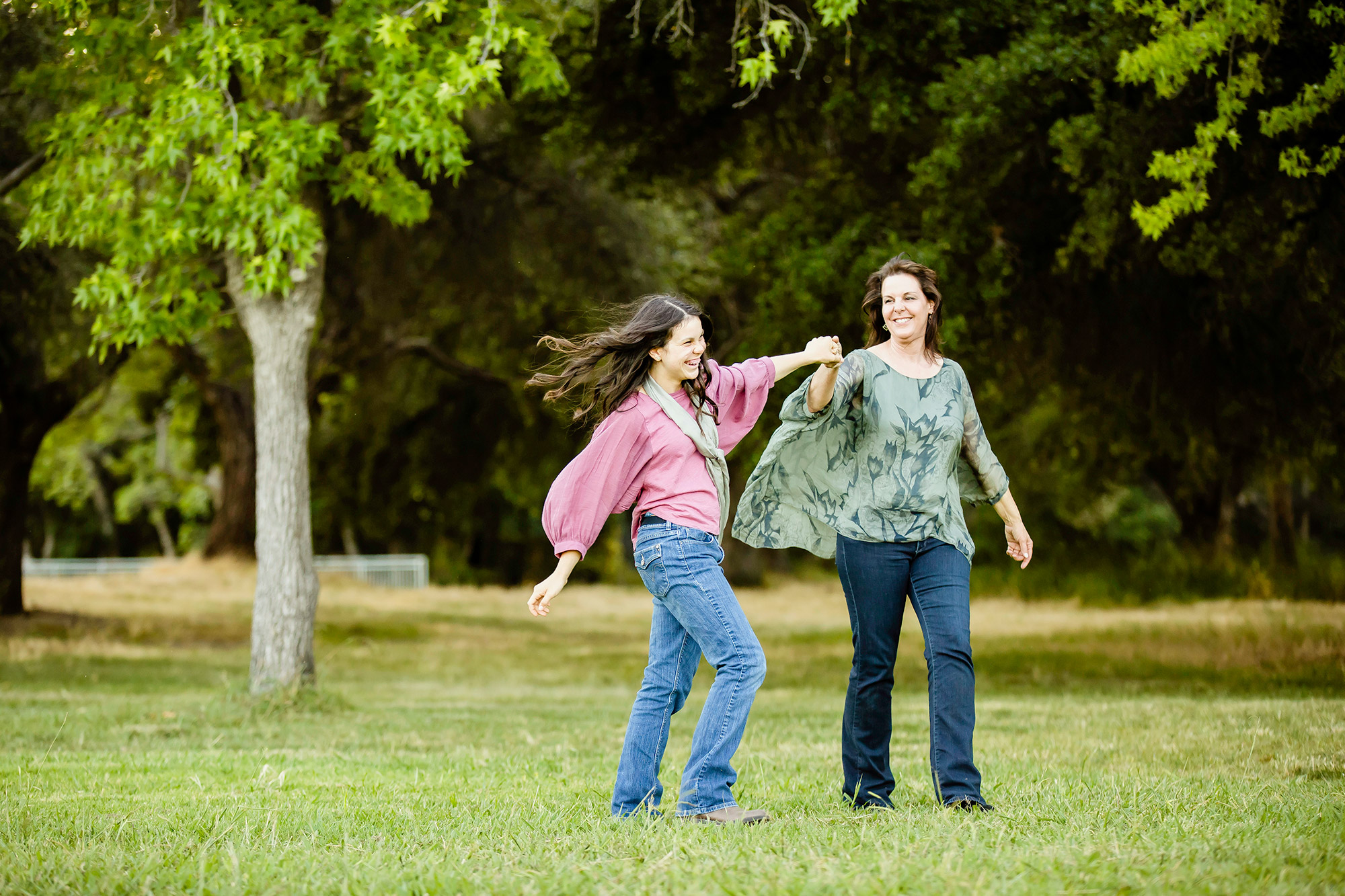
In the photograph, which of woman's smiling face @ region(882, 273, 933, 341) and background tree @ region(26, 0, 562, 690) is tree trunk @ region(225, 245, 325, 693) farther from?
woman's smiling face @ region(882, 273, 933, 341)

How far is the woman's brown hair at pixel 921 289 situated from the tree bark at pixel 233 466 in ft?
69.1

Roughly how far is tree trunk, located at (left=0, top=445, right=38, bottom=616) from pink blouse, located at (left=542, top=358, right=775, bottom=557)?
1676 cm

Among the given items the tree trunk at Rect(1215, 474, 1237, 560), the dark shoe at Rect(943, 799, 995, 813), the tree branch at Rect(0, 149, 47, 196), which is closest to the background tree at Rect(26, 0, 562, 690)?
the tree branch at Rect(0, 149, 47, 196)

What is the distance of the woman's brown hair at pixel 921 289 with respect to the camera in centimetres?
516

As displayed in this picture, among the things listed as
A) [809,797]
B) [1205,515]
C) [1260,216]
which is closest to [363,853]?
[809,797]

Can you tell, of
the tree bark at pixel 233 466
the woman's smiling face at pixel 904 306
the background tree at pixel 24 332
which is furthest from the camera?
the tree bark at pixel 233 466

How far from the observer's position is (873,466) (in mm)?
5059

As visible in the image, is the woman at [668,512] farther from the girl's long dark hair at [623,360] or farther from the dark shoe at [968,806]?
the dark shoe at [968,806]

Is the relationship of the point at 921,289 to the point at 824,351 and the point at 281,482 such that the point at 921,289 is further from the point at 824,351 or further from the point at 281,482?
the point at 281,482

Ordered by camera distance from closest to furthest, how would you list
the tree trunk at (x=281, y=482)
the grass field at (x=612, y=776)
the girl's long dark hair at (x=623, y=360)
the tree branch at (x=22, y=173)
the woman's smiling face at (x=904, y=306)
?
the grass field at (x=612, y=776) → the girl's long dark hair at (x=623, y=360) → the woman's smiling face at (x=904, y=306) → the tree trunk at (x=281, y=482) → the tree branch at (x=22, y=173)

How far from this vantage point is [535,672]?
15.6m

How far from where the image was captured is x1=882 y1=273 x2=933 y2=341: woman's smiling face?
5.10 meters

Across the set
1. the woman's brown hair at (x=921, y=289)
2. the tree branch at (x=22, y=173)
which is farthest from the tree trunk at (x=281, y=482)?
the woman's brown hair at (x=921, y=289)

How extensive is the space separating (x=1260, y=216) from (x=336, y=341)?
51.0 feet
